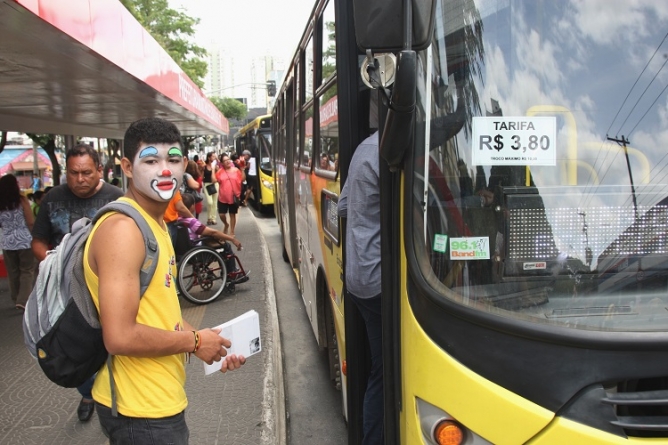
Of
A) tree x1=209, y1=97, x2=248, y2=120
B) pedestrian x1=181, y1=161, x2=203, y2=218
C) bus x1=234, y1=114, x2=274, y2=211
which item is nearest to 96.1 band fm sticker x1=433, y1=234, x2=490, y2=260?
pedestrian x1=181, y1=161, x2=203, y2=218

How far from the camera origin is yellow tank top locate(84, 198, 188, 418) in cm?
203

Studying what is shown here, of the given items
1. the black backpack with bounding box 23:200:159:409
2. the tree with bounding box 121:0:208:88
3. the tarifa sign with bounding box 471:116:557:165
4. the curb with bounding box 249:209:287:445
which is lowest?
the curb with bounding box 249:209:287:445

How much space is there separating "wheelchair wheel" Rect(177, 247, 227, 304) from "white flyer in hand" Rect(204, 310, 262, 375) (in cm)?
508

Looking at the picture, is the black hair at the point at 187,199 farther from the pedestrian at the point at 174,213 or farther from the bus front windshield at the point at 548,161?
the bus front windshield at the point at 548,161

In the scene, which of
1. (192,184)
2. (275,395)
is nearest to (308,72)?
(275,395)

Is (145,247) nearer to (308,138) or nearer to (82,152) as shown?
(82,152)

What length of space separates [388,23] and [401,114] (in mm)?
306

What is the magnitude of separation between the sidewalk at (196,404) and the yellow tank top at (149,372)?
186 centimetres

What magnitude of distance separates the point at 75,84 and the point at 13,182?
1.42 m

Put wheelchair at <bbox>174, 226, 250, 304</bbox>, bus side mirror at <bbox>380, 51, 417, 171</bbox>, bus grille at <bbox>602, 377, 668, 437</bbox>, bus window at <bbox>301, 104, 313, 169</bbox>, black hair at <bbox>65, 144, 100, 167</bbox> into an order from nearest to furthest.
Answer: bus grille at <bbox>602, 377, 668, 437</bbox> < bus side mirror at <bbox>380, 51, 417, 171</bbox> < black hair at <bbox>65, 144, 100, 167</bbox> < bus window at <bbox>301, 104, 313, 169</bbox> < wheelchair at <bbox>174, 226, 250, 304</bbox>

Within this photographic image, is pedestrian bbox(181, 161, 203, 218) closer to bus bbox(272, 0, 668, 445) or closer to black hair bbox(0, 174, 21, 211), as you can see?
Answer: black hair bbox(0, 174, 21, 211)

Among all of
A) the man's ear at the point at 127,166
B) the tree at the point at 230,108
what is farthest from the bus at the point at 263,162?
the tree at the point at 230,108

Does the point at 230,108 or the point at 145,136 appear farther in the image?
the point at 230,108

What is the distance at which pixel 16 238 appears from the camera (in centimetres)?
699
